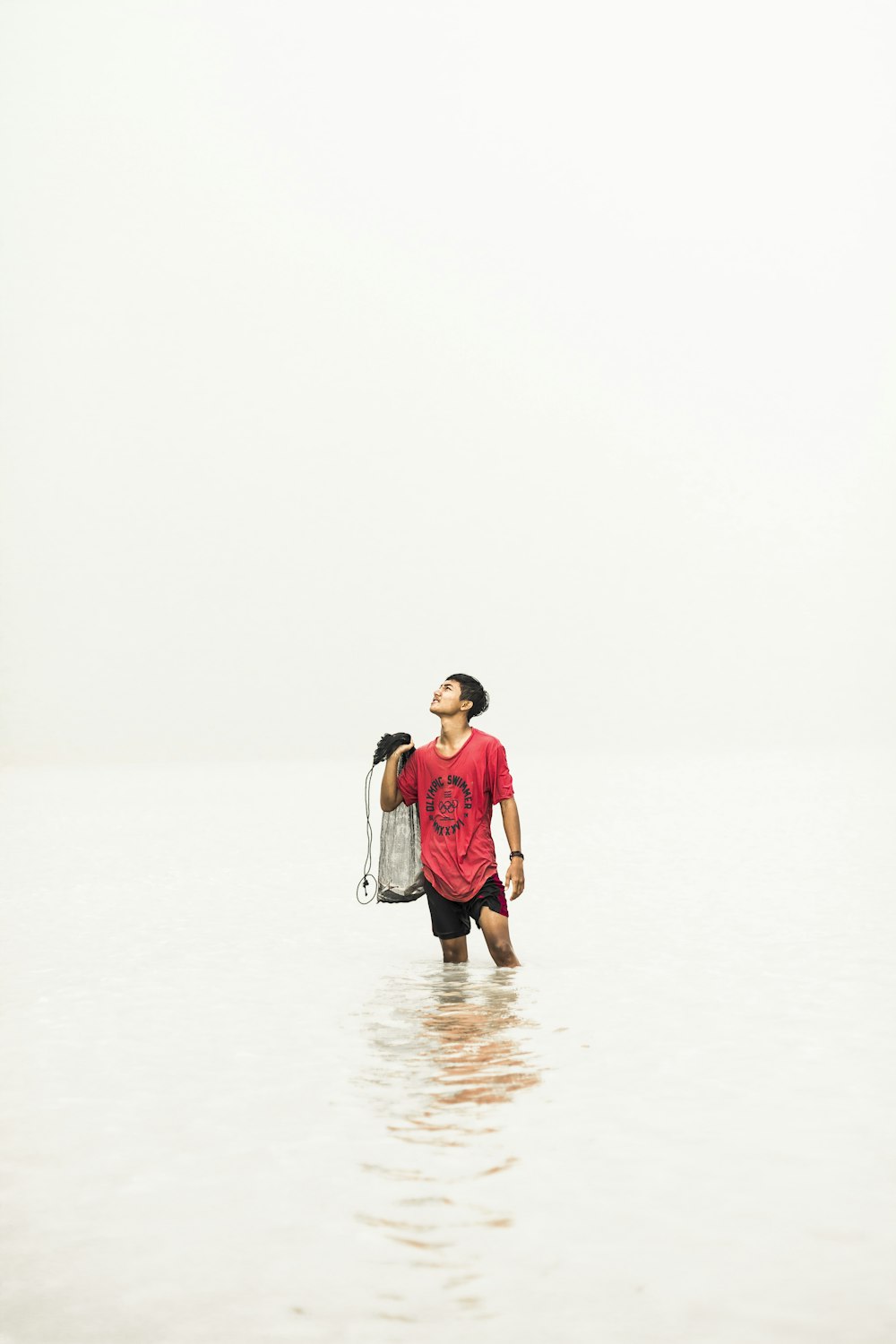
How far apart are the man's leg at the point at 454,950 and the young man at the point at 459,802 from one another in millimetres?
325


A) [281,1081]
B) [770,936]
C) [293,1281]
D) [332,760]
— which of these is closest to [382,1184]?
[293,1281]

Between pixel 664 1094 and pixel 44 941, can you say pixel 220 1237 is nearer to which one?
pixel 664 1094

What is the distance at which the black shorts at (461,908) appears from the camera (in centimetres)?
693

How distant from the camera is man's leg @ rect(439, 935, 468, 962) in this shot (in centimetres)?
740

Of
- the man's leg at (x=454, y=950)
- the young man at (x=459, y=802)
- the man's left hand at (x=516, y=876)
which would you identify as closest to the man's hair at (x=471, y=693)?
the young man at (x=459, y=802)

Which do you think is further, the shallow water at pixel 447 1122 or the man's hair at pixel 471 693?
the man's hair at pixel 471 693

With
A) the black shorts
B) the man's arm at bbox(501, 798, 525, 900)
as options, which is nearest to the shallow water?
the black shorts

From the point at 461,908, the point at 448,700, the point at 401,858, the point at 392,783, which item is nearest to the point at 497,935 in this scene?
the point at 461,908

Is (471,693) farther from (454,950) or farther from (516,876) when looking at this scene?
(454,950)

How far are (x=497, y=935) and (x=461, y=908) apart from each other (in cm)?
24

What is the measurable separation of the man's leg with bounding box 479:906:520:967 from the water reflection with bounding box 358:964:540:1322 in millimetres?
174

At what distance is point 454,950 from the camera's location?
7.46 metres

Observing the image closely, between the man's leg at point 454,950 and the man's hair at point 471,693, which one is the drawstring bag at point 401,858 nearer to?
the man's leg at point 454,950

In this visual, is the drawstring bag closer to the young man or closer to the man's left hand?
the young man
